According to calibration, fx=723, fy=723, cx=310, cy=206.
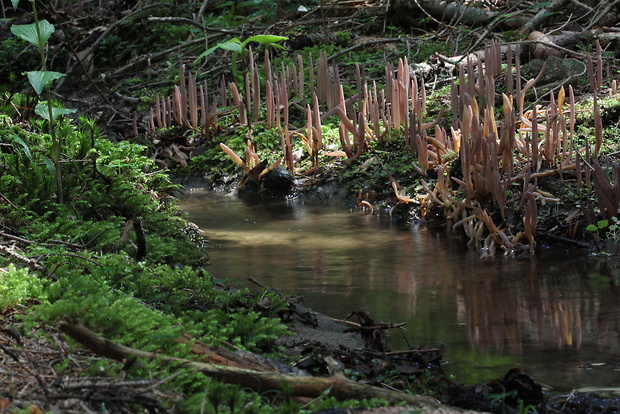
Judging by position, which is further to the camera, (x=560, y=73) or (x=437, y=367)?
(x=560, y=73)

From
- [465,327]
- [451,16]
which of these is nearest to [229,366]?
[465,327]

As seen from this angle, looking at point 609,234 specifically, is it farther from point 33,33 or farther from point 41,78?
point 33,33

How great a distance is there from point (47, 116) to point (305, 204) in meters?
3.54

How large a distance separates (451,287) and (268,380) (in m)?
2.49

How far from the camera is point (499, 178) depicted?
534 cm

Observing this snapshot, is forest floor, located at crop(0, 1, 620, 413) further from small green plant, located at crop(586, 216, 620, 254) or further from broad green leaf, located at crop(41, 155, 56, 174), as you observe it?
broad green leaf, located at crop(41, 155, 56, 174)

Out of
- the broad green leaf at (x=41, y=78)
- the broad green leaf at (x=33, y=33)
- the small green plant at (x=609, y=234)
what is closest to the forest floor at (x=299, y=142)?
the small green plant at (x=609, y=234)

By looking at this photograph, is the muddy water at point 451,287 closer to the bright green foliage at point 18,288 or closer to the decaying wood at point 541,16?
the bright green foliage at point 18,288

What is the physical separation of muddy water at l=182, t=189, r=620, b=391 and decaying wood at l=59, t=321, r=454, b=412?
3.12 feet

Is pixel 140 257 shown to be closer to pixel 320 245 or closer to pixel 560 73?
pixel 320 245

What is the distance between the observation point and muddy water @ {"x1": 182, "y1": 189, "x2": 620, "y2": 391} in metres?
3.19

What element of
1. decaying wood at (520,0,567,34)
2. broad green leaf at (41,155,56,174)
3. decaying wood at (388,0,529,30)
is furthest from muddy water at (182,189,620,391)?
decaying wood at (388,0,529,30)

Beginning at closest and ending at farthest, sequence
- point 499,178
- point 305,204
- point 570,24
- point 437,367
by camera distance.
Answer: point 437,367, point 499,178, point 305,204, point 570,24

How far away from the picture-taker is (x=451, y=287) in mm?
4422
